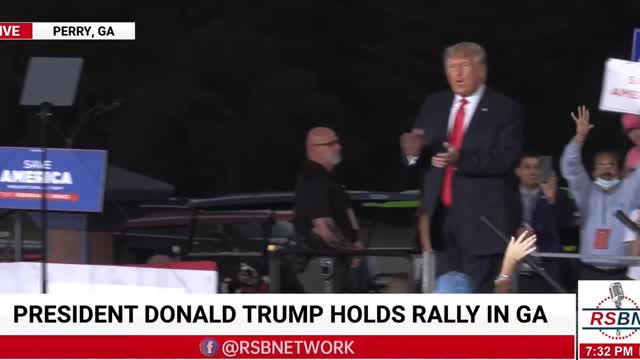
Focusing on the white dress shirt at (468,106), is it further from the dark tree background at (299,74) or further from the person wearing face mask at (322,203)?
the dark tree background at (299,74)

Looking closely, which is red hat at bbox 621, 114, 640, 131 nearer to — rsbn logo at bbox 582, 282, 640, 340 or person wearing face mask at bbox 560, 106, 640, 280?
person wearing face mask at bbox 560, 106, 640, 280

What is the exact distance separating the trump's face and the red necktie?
45mm

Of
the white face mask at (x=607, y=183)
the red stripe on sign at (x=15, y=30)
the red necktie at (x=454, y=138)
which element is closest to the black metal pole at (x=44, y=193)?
the red stripe on sign at (x=15, y=30)

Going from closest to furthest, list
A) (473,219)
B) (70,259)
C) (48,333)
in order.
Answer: (48,333)
(473,219)
(70,259)

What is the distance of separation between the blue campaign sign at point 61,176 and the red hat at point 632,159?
2211 millimetres

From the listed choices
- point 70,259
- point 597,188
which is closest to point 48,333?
point 70,259

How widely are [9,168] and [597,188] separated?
7.75 feet

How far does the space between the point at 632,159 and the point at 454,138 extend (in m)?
1.12

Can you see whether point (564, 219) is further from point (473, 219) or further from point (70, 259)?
point (70, 259)

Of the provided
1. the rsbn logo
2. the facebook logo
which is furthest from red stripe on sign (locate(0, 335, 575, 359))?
the rsbn logo

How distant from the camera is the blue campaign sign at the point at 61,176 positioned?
17.8ft

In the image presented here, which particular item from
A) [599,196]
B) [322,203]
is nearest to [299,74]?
[322,203]

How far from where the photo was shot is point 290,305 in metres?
4.67

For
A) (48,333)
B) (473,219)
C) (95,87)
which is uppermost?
(95,87)
